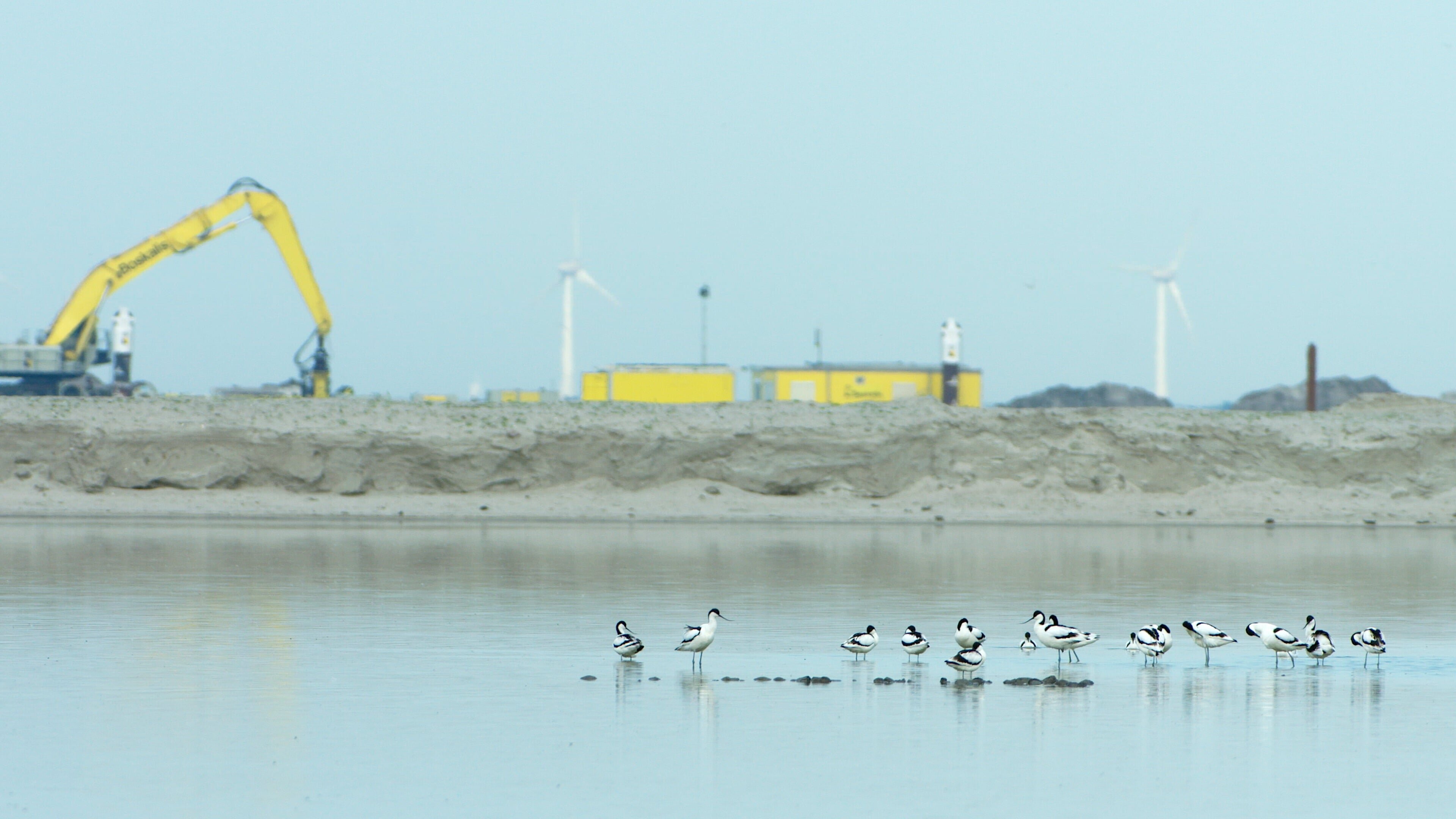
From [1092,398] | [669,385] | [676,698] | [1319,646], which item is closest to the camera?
[676,698]

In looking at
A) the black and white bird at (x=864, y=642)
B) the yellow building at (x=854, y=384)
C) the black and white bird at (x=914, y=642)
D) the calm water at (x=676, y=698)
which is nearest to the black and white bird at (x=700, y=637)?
the calm water at (x=676, y=698)

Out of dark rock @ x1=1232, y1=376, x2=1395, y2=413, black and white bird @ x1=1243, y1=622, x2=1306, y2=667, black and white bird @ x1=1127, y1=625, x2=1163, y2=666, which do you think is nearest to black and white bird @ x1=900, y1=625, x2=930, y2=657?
black and white bird @ x1=1127, y1=625, x2=1163, y2=666

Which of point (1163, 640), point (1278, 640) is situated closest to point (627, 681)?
point (1163, 640)

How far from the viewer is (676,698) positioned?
14.0 m

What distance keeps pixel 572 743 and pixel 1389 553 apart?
26017mm

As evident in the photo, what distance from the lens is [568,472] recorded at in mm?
49281

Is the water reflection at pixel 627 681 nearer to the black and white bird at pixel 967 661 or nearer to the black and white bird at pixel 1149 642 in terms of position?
the black and white bird at pixel 967 661

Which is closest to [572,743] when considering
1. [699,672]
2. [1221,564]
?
[699,672]

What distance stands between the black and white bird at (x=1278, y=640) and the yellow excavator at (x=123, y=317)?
5418 centimetres

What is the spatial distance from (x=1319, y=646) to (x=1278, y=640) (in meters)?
0.41

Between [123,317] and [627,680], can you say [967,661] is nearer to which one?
[627,680]

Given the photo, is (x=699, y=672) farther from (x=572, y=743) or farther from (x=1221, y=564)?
(x=1221, y=564)

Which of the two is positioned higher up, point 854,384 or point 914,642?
point 854,384

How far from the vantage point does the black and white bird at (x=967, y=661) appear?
14984mm
